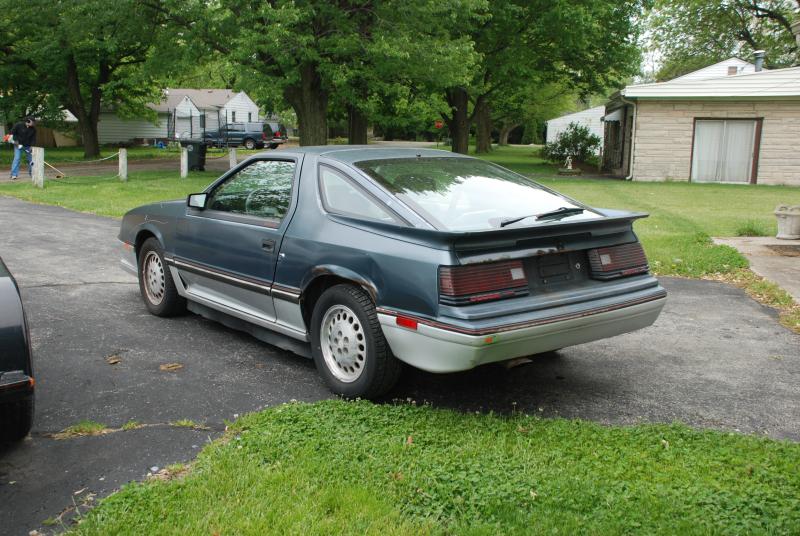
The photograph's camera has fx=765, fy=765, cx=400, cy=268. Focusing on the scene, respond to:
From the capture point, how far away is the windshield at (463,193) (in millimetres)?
4508

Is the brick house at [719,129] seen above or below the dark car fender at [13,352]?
above

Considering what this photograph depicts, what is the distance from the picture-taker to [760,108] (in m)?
24.7

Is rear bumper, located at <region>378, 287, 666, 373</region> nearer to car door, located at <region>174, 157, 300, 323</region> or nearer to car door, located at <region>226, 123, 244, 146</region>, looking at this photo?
car door, located at <region>174, 157, 300, 323</region>

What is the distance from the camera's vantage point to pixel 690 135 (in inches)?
993

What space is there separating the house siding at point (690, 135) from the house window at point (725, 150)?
21 centimetres

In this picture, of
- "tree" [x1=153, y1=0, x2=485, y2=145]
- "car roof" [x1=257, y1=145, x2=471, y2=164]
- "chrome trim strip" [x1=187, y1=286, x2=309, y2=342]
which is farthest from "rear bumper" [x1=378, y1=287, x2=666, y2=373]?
"tree" [x1=153, y1=0, x2=485, y2=145]

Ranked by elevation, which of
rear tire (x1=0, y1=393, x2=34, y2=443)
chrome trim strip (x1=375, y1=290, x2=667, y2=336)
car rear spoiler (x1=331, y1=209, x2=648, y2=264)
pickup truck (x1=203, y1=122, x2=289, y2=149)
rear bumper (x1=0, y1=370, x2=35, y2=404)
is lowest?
rear tire (x1=0, y1=393, x2=34, y2=443)

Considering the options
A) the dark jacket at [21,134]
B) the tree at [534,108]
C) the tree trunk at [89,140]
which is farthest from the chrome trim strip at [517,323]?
the tree at [534,108]

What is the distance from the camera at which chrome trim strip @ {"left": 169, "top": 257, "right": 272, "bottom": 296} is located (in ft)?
16.9

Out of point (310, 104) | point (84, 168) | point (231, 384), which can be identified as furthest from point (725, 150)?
Result: point (231, 384)

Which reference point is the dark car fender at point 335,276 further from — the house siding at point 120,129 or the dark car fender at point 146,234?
the house siding at point 120,129

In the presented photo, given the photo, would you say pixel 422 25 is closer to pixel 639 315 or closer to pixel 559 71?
pixel 559 71

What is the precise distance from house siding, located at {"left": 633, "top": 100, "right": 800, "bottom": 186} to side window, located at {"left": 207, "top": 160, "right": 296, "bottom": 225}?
21.8 m

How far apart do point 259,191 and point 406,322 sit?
1955mm
